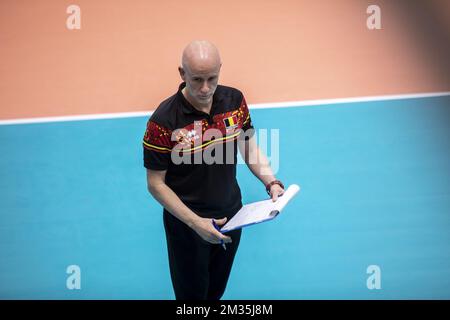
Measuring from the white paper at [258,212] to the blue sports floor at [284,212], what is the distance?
138cm

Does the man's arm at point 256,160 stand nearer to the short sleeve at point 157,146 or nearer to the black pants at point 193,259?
the black pants at point 193,259

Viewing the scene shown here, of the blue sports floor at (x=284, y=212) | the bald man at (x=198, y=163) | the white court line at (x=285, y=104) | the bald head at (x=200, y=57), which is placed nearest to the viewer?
the bald head at (x=200, y=57)

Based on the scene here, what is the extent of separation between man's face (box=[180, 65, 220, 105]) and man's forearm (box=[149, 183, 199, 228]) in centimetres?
55

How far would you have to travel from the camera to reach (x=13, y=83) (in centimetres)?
523

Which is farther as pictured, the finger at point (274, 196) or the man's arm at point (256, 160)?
the man's arm at point (256, 160)

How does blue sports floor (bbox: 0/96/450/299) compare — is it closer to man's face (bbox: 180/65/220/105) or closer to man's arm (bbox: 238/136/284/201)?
man's arm (bbox: 238/136/284/201)

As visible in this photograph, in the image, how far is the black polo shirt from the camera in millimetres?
3361

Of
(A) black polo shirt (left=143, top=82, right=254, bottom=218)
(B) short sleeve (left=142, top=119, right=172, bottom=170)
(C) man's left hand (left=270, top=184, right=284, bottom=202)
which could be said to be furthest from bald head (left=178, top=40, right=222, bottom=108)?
(C) man's left hand (left=270, top=184, right=284, bottom=202)

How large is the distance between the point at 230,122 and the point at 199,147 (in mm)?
248

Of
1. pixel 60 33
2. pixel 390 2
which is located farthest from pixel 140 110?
pixel 390 2

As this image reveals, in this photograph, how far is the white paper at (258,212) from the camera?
3.23 m

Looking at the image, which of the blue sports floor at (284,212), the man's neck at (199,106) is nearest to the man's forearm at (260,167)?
the man's neck at (199,106)

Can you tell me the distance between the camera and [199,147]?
3.40 metres

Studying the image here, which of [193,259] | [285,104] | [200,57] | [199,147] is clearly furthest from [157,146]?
[285,104]
